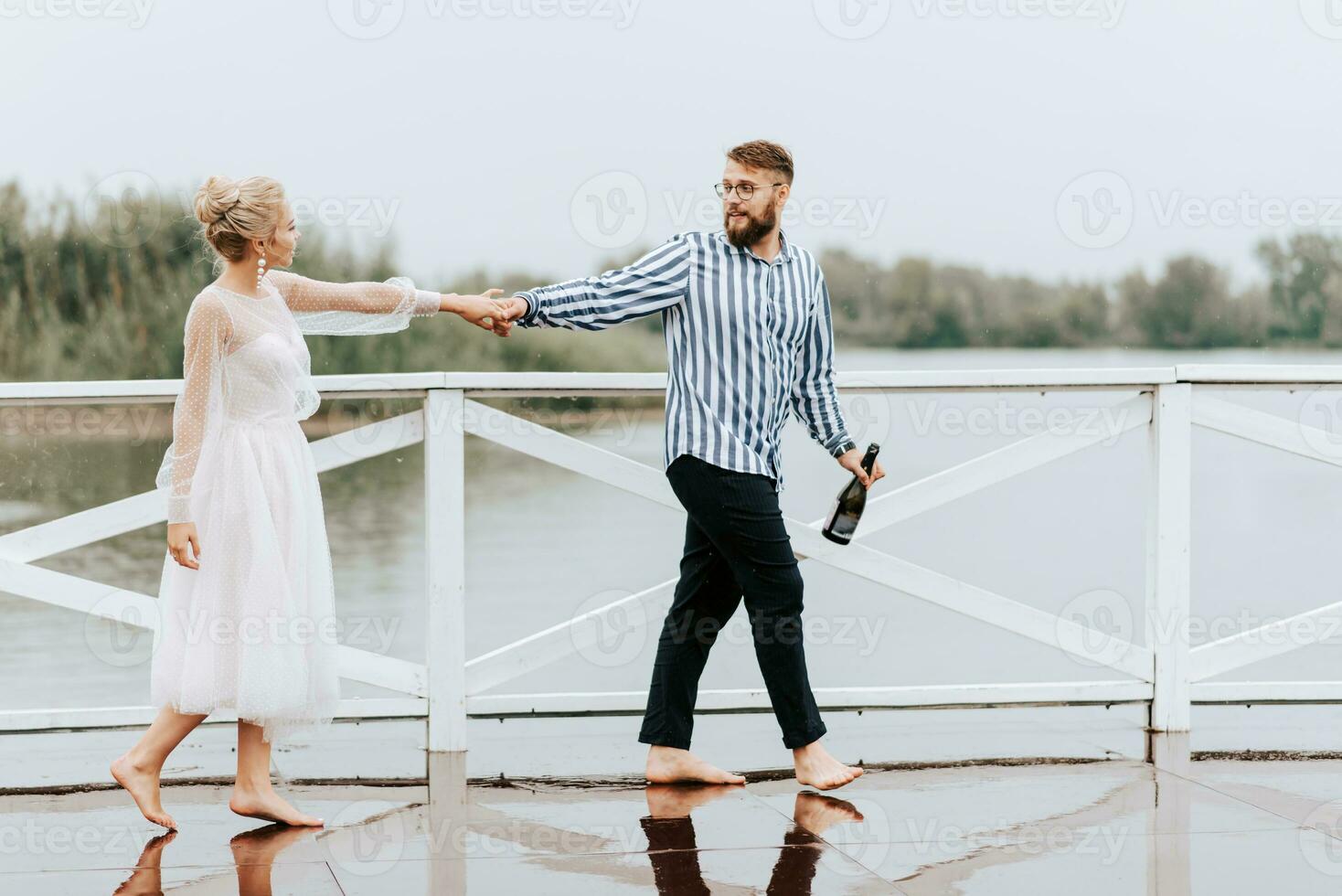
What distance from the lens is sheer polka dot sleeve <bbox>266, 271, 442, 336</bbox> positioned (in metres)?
3.20

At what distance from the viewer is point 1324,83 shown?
31.3 metres

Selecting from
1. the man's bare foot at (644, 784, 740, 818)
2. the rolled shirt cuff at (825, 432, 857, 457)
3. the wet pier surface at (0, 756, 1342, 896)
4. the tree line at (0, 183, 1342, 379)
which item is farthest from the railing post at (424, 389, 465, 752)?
the tree line at (0, 183, 1342, 379)

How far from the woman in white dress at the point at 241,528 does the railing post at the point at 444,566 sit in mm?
670

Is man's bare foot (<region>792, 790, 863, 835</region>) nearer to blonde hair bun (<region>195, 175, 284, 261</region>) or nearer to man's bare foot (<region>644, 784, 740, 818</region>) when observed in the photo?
man's bare foot (<region>644, 784, 740, 818</region>)

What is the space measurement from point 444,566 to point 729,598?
2.58 feet

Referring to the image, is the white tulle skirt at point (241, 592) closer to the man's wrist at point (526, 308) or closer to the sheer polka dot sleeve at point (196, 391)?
the sheer polka dot sleeve at point (196, 391)

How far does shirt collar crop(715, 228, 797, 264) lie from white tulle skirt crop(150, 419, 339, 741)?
1.10 m

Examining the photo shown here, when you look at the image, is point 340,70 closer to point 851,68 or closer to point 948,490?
point 851,68

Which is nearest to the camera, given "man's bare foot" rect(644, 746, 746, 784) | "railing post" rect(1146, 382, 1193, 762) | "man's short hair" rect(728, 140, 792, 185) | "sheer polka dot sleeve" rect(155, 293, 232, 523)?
"sheer polka dot sleeve" rect(155, 293, 232, 523)

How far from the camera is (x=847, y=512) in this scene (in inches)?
146

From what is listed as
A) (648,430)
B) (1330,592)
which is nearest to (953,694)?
(648,430)

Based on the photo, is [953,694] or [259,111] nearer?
[953,694]

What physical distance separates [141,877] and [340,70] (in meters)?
29.8

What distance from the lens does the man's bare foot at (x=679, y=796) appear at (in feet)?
10.4
